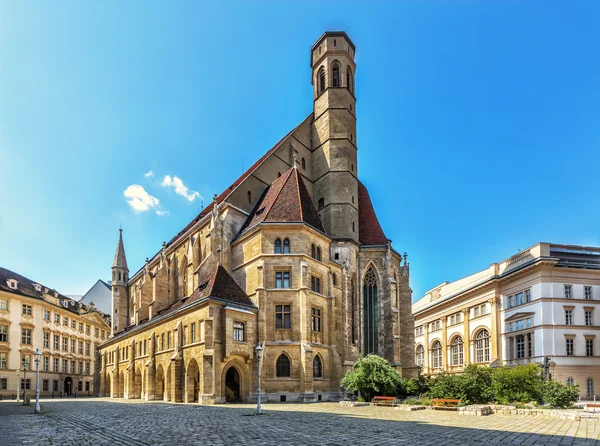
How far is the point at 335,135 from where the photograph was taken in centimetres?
4331

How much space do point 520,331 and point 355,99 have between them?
2723 cm

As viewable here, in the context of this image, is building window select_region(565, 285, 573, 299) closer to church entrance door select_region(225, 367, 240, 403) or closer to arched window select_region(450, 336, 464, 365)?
arched window select_region(450, 336, 464, 365)

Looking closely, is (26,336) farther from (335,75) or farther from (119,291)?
(335,75)

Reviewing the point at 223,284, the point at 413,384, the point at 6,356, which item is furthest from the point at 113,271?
the point at 413,384

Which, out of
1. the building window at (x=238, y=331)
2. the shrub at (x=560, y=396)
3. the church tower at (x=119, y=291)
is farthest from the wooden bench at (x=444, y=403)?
the church tower at (x=119, y=291)

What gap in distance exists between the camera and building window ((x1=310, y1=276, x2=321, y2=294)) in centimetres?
3483

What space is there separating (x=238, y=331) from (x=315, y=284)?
22.6ft

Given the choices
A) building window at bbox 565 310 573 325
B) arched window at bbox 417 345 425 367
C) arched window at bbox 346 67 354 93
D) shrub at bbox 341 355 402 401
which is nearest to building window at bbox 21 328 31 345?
shrub at bbox 341 355 402 401

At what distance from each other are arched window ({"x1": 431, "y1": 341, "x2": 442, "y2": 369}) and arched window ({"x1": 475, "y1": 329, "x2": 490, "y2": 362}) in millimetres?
12268

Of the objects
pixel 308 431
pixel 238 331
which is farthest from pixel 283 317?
pixel 308 431

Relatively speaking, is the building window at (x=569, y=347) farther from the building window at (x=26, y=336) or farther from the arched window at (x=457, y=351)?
the building window at (x=26, y=336)

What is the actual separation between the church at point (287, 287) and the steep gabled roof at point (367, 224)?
0.14m

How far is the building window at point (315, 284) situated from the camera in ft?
114

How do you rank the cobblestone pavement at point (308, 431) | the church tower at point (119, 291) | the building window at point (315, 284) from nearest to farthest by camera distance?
the cobblestone pavement at point (308, 431), the building window at point (315, 284), the church tower at point (119, 291)
